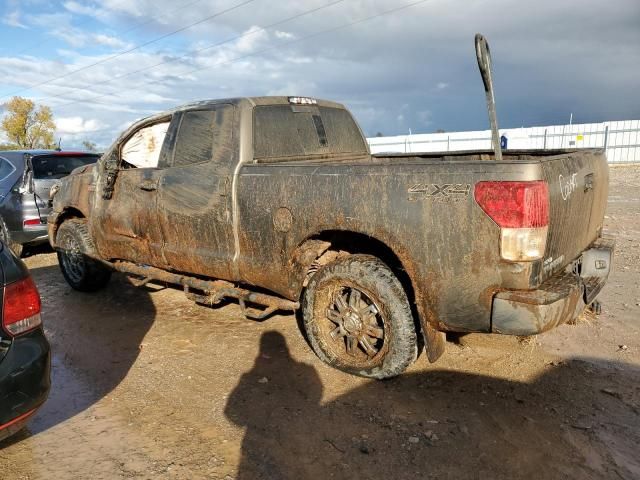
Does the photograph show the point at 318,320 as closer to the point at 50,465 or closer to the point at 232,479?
the point at 232,479

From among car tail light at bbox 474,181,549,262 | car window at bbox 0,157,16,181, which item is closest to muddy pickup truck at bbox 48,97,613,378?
car tail light at bbox 474,181,549,262

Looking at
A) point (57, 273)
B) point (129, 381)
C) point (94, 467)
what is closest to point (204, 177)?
point (129, 381)

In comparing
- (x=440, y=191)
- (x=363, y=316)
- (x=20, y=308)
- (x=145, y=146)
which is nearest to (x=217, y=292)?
(x=363, y=316)

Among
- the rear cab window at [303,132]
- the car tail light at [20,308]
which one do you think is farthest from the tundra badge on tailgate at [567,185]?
the car tail light at [20,308]

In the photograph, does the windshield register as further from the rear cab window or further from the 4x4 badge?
the 4x4 badge

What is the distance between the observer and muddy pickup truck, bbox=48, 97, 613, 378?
9.21 feet

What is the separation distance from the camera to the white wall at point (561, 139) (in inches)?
1006

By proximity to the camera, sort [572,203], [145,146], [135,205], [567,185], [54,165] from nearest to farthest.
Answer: [567,185] → [572,203] → [135,205] → [145,146] → [54,165]

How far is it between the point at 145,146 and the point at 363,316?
3228 mm

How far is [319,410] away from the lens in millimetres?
3230

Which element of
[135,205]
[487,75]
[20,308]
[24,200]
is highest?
[487,75]

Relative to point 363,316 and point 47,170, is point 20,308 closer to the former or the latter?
point 363,316

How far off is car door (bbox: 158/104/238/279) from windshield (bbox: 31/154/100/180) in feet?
14.2

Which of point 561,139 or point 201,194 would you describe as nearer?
point 201,194
